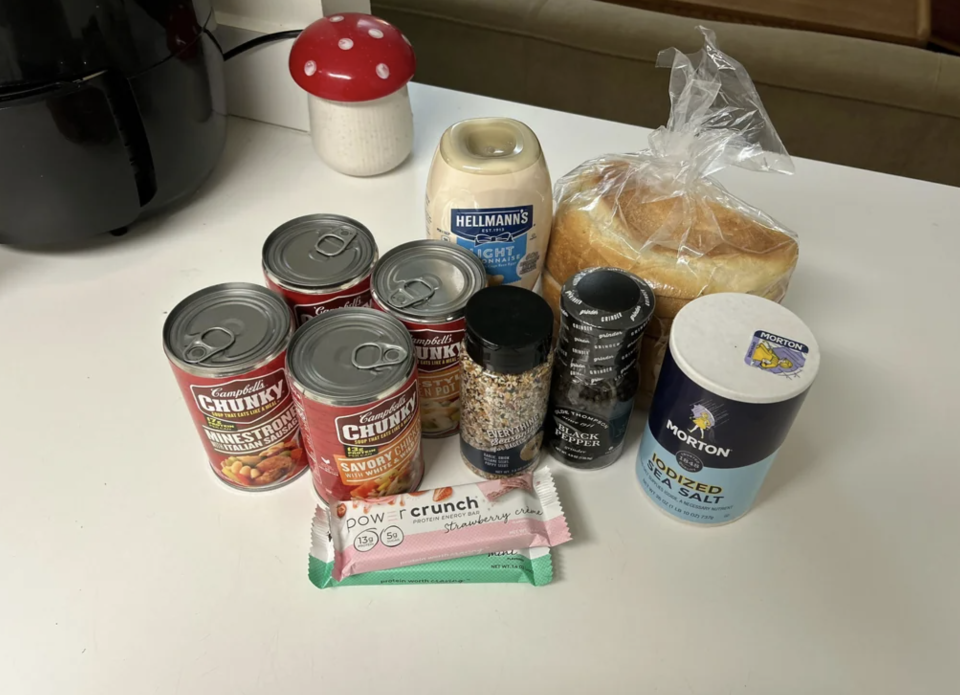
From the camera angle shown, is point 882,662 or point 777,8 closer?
point 882,662

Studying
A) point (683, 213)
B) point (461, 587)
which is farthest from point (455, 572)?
point (683, 213)

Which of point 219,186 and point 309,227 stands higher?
point 309,227

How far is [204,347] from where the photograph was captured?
504 mm

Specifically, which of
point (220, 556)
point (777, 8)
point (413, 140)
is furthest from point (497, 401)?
point (777, 8)

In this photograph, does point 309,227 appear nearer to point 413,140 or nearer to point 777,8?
point 413,140

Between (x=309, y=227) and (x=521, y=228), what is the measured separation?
0.17 m

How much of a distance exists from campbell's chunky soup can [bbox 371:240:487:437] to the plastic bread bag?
0.11 metres

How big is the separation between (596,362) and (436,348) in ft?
0.39

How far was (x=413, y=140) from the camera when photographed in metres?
0.90

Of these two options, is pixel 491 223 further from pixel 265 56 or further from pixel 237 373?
pixel 265 56

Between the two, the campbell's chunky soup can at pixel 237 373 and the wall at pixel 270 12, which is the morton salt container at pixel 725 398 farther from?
the wall at pixel 270 12

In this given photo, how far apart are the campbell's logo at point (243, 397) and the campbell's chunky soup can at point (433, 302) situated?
10 cm

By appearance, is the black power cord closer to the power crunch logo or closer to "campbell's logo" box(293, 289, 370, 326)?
"campbell's logo" box(293, 289, 370, 326)

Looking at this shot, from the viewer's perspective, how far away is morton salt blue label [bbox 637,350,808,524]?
0.48 metres
